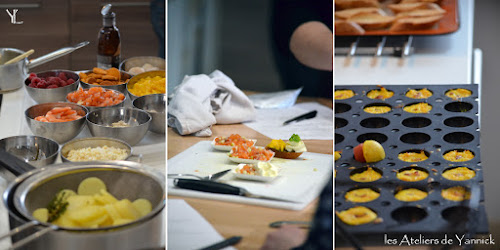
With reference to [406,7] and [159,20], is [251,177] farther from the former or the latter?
[406,7]

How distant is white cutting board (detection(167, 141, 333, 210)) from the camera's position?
2.92 ft

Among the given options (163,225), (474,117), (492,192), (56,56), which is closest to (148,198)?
(163,225)

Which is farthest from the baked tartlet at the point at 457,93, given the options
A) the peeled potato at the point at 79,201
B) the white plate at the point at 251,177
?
the peeled potato at the point at 79,201

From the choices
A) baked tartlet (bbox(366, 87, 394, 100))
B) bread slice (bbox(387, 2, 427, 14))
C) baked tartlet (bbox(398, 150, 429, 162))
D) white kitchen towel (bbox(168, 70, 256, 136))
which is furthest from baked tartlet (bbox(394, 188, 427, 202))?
bread slice (bbox(387, 2, 427, 14))

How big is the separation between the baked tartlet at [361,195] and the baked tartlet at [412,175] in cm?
7

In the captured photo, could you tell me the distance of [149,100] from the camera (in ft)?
3.18

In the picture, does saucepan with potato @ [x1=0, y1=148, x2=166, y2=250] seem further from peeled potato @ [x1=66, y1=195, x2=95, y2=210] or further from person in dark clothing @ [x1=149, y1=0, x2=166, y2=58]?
person in dark clothing @ [x1=149, y1=0, x2=166, y2=58]

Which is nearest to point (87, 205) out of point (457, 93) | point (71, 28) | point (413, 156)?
point (71, 28)

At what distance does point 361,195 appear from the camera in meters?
0.98

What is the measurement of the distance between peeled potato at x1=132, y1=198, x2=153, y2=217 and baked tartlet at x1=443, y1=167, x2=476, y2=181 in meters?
0.50

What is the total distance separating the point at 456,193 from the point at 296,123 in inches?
10.7

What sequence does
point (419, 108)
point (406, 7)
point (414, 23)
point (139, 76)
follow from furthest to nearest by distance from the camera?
point (406, 7), point (414, 23), point (419, 108), point (139, 76)

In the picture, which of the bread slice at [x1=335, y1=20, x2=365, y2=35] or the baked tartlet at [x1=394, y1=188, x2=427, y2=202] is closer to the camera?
the baked tartlet at [x1=394, y1=188, x2=427, y2=202]

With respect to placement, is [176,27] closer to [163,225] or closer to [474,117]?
[163,225]
